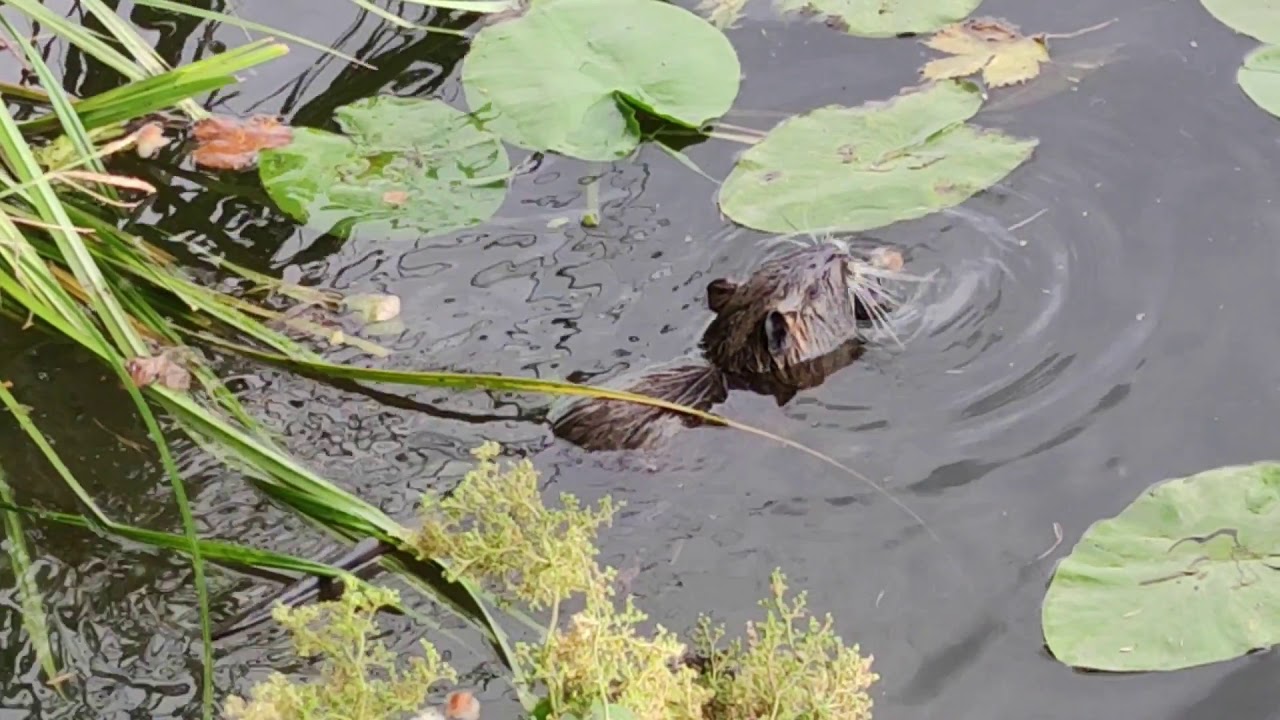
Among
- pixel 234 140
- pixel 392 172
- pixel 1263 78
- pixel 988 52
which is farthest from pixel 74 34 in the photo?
pixel 1263 78

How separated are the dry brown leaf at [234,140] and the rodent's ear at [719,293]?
1.54 m

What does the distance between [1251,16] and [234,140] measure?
3495 mm

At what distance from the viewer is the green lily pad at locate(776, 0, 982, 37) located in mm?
5113

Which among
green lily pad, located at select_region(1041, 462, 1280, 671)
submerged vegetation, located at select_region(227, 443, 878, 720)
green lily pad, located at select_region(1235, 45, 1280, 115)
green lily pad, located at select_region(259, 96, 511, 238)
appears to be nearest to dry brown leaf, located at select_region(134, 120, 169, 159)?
green lily pad, located at select_region(259, 96, 511, 238)

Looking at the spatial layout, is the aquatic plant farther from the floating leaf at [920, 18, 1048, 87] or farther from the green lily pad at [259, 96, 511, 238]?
the floating leaf at [920, 18, 1048, 87]

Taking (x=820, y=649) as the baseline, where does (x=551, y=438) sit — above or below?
below

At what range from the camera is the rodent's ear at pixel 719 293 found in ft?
14.5

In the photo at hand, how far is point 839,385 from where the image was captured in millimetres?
4238

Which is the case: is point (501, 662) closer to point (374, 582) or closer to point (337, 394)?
point (374, 582)

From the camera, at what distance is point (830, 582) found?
3.55m

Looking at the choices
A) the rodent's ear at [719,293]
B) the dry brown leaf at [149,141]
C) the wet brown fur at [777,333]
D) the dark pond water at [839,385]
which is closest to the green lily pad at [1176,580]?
the dark pond water at [839,385]

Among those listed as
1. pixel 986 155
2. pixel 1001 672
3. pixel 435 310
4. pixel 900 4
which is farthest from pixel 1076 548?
pixel 900 4

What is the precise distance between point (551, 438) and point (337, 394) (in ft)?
2.04

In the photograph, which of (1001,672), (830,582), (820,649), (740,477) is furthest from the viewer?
(740,477)
